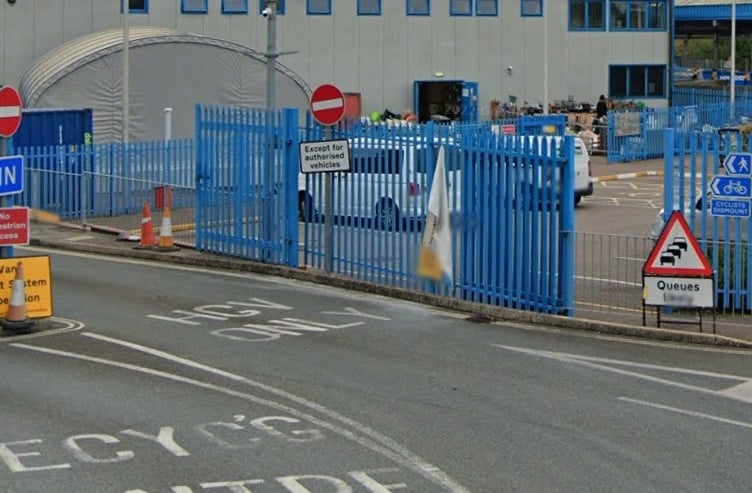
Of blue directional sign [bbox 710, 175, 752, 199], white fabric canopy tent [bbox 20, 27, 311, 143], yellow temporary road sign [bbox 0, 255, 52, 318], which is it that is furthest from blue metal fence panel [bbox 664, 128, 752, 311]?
white fabric canopy tent [bbox 20, 27, 311, 143]

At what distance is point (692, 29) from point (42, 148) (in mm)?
46557

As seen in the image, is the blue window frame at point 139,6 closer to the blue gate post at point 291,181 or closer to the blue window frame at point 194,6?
the blue window frame at point 194,6

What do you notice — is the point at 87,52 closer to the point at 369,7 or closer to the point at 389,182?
the point at 369,7

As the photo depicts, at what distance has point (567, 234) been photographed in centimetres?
1472

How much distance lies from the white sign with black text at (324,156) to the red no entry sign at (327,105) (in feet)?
1.06

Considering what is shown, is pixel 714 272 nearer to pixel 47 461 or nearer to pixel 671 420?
pixel 671 420

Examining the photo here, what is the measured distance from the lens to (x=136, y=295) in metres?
16.6

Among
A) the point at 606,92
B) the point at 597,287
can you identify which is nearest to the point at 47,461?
the point at 597,287

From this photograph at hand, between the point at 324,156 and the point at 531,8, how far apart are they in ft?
107

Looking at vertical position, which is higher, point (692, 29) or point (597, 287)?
point (692, 29)

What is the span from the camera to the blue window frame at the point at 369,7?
4450cm

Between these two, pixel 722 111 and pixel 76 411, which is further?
pixel 722 111

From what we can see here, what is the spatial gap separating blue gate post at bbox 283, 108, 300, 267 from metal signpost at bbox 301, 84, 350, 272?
78 cm

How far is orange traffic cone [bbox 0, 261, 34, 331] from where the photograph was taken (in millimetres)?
13867
